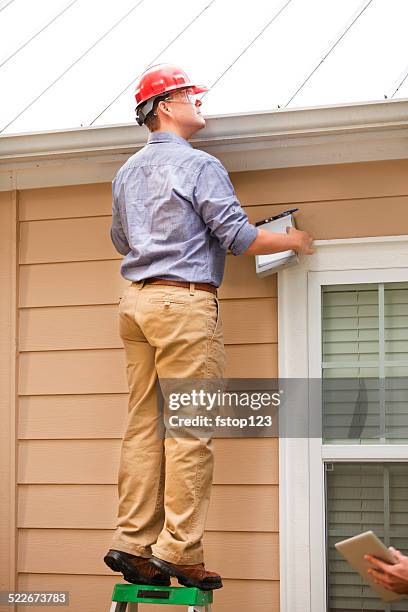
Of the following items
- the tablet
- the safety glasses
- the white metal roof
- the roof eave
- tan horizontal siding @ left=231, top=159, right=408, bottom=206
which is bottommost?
the tablet

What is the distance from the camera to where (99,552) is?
374cm

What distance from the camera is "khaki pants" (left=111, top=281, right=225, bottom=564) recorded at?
3.17 metres

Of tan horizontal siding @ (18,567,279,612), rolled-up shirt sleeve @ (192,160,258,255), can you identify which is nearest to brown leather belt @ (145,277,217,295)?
rolled-up shirt sleeve @ (192,160,258,255)

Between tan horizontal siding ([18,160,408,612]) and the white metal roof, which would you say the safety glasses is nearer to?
the white metal roof

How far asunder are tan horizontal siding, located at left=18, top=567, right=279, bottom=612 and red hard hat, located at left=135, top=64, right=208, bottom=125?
1.76 m

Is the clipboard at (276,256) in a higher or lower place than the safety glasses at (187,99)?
lower

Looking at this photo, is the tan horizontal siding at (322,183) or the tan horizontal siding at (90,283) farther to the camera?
the tan horizontal siding at (90,283)

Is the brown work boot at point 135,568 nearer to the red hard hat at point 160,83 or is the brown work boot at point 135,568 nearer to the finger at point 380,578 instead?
the finger at point 380,578

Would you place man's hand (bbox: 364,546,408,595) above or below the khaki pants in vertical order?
below

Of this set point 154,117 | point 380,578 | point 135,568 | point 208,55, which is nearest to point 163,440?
point 135,568

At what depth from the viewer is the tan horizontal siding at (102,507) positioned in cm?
356

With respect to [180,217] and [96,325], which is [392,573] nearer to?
[180,217]

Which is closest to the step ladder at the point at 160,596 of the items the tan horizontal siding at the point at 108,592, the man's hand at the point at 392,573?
the tan horizontal siding at the point at 108,592

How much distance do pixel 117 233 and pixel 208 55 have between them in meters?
0.98
